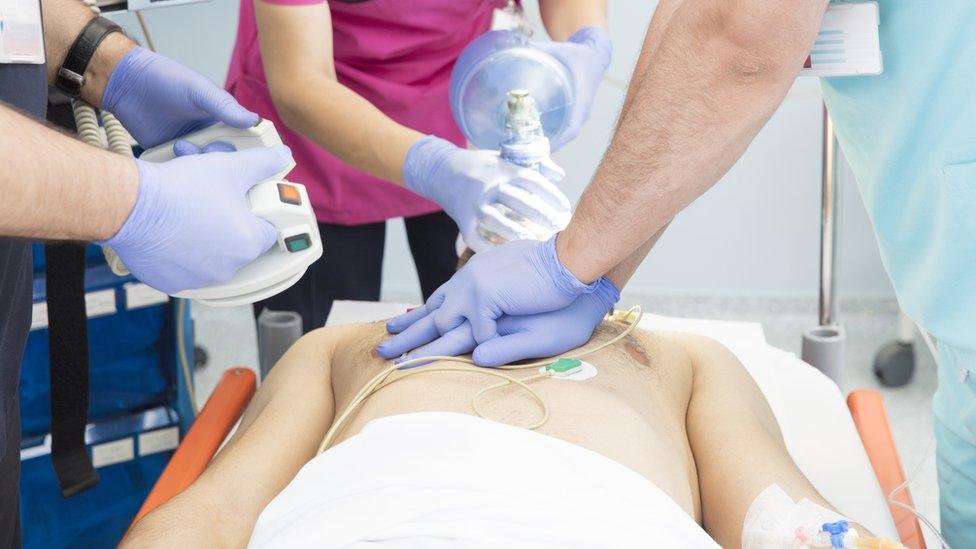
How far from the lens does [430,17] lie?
199cm

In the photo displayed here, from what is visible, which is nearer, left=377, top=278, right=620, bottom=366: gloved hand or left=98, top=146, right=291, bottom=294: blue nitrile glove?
left=98, top=146, right=291, bottom=294: blue nitrile glove

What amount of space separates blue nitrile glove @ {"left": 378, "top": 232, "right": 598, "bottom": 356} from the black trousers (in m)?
0.72

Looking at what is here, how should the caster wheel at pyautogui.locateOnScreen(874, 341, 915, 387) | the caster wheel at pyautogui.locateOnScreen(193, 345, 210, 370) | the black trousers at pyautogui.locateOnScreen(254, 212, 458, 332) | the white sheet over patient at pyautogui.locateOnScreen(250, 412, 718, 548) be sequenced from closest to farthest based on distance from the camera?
the white sheet over patient at pyautogui.locateOnScreen(250, 412, 718, 548), the black trousers at pyautogui.locateOnScreen(254, 212, 458, 332), the caster wheel at pyautogui.locateOnScreen(874, 341, 915, 387), the caster wheel at pyautogui.locateOnScreen(193, 345, 210, 370)

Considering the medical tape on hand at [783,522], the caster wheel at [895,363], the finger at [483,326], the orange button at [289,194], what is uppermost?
the orange button at [289,194]

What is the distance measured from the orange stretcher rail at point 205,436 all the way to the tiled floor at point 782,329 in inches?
63.4

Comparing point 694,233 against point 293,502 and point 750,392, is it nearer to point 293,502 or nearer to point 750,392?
point 750,392

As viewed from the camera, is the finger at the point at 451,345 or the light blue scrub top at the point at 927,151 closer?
the light blue scrub top at the point at 927,151

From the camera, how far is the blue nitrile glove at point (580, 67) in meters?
1.95

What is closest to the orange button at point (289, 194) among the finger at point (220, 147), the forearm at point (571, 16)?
the finger at point (220, 147)

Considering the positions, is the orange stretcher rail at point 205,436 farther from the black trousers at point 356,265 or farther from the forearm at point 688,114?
the forearm at point 688,114

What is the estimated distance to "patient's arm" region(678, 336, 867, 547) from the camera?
115 centimetres

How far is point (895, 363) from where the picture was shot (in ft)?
9.95

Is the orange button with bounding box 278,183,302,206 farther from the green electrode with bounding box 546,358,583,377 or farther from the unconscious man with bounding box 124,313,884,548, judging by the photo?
the green electrode with bounding box 546,358,583,377

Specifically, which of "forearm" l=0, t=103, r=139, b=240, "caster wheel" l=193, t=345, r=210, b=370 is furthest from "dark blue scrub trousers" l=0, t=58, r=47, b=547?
"caster wheel" l=193, t=345, r=210, b=370
